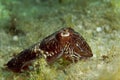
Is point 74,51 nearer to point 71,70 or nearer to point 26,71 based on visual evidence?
point 71,70

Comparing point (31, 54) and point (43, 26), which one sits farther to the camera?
point (43, 26)

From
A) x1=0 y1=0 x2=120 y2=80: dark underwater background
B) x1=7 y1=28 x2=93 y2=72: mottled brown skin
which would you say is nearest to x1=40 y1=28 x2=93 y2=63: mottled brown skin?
x1=7 y1=28 x2=93 y2=72: mottled brown skin

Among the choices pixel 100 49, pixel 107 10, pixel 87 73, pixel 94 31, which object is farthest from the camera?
pixel 107 10

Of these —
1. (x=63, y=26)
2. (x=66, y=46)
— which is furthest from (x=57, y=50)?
(x=63, y=26)

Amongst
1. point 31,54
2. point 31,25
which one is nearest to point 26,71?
point 31,54

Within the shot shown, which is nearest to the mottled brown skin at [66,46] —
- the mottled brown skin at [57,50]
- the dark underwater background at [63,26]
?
the mottled brown skin at [57,50]

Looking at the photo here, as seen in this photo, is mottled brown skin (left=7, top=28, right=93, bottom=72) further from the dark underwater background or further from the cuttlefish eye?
the dark underwater background

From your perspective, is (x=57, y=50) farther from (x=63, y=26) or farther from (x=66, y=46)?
(x=63, y=26)

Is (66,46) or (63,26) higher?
(66,46)

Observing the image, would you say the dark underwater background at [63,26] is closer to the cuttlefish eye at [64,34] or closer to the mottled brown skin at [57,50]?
the mottled brown skin at [57,50]

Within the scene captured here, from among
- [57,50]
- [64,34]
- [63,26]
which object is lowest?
[63,26]
